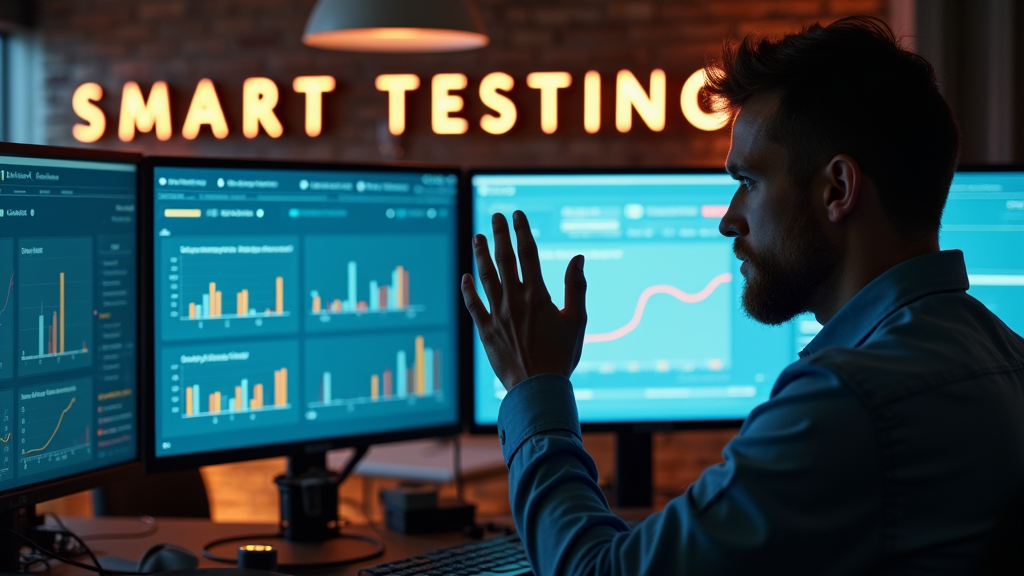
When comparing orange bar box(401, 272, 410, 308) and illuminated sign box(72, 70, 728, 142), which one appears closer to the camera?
orange bar box(401, 272, 410, 308)

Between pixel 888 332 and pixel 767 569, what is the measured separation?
0.85ft

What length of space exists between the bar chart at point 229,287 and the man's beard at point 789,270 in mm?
683

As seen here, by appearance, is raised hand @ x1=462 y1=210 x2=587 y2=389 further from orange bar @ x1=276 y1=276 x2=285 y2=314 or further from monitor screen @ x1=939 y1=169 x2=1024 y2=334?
monitor screen @ x1=939 y1=169 x2=1024 y2=334

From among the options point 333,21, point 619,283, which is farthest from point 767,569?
point 333,21

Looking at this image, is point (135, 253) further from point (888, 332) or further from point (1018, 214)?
point (1018, 214)

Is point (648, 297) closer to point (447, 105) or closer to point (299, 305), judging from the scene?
point (299, 305)

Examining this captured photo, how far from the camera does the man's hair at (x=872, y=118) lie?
3.30ft

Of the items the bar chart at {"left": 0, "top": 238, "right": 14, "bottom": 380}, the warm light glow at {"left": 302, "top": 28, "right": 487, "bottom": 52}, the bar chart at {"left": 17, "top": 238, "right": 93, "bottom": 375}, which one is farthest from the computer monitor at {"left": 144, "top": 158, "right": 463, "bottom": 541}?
the warm light glow at {"left": 302, "top": 28, "right": 487, "bottom": 52}

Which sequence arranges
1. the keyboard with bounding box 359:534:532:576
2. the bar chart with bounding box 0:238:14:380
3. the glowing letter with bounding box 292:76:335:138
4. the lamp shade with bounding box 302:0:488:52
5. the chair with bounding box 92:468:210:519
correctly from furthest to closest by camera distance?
the glowing letter with bounding box 292:76:335:138, the lamp shade with bounding box 302:0:488:52, the chair with bounding box 92:468:210:519, the keyboard with bounding box 359:534:532:576, the bar chart with bounding box 0:238:14:380

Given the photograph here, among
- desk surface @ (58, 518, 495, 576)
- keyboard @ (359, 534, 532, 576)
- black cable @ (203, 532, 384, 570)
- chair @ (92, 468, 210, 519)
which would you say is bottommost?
chair @ (92, 468, 210, 519)

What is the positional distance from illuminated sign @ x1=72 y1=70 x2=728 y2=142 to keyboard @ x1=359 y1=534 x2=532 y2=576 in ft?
11.6

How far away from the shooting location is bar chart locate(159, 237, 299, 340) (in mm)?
1412

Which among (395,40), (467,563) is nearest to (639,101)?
(395,40)

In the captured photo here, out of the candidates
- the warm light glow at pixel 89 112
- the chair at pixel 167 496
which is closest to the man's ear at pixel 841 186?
the chair at pixel 167 496
